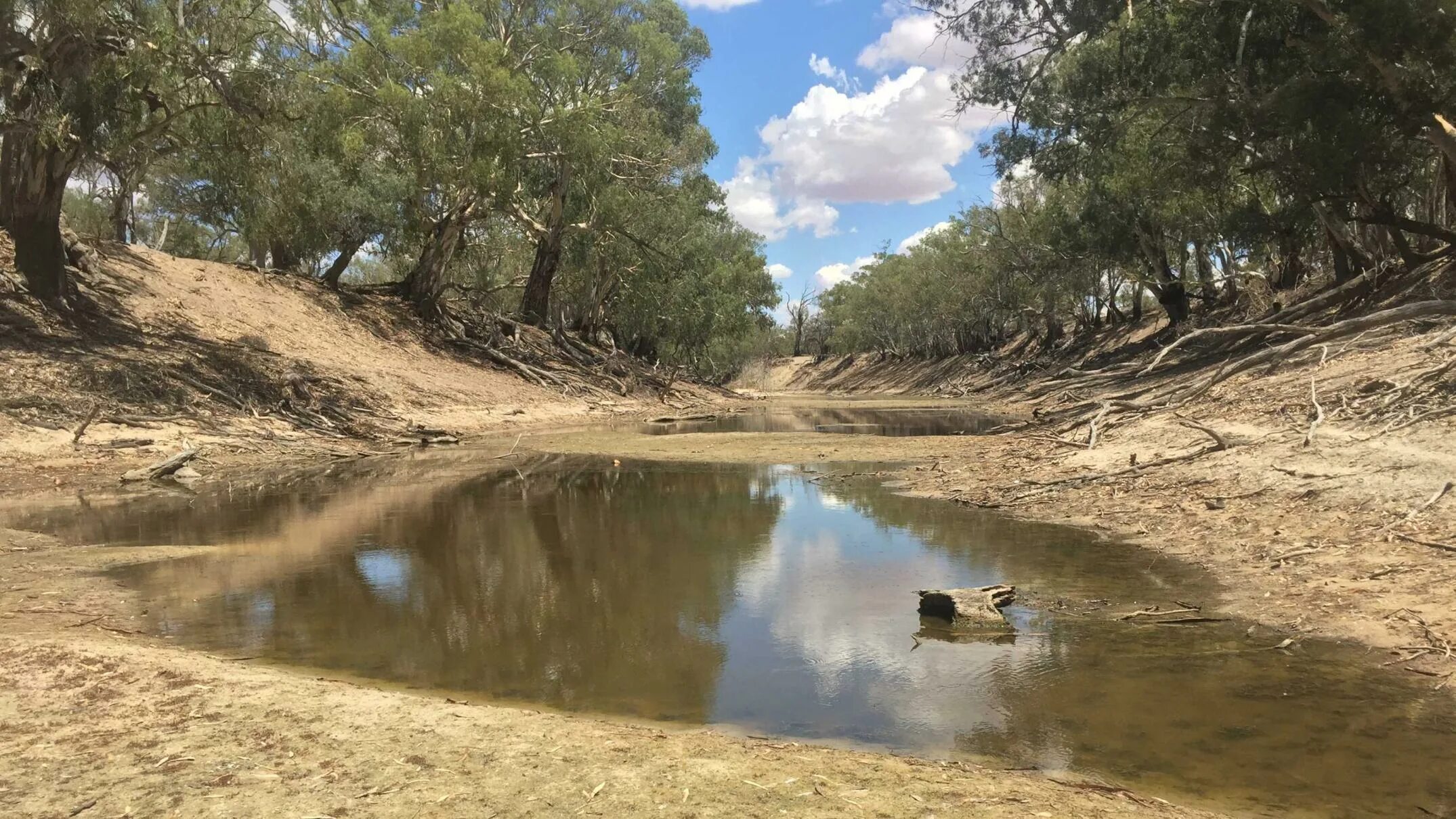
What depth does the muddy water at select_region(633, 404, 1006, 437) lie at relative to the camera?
949 inches

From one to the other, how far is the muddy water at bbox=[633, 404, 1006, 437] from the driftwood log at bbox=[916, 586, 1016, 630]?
1488 cm

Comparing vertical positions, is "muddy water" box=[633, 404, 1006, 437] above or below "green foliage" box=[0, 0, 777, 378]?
below

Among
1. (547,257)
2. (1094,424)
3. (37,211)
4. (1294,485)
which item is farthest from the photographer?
(547,257)

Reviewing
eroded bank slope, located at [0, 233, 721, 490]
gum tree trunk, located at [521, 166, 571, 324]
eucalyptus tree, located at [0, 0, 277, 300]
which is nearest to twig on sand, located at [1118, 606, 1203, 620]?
eroded bank slope, located at [0, 233, 721, 490]

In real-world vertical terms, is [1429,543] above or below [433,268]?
below

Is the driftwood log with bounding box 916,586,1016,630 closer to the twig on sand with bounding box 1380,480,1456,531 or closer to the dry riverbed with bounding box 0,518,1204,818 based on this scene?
the dry riverbed with bounding box 0,518,1204,818

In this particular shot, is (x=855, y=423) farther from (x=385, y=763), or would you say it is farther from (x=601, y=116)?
(x=385, y=763)

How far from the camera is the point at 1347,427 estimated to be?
9.40 metres

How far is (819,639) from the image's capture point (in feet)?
19.9

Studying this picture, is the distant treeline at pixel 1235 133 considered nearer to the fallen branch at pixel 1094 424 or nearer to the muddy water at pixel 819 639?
the fallen branch at pixel 1094 424

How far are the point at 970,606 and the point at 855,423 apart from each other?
22.9 metres

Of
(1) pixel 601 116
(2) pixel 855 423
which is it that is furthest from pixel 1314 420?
(1) pixel 601 116

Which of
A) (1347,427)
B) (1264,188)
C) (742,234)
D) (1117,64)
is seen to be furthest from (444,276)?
(1347,427)

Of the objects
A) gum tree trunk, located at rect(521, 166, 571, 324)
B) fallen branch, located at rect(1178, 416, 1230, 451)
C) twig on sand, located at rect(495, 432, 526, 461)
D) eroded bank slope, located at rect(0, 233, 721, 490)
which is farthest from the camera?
gum tree trunk, located at rect(521, 166, 571, 324)
